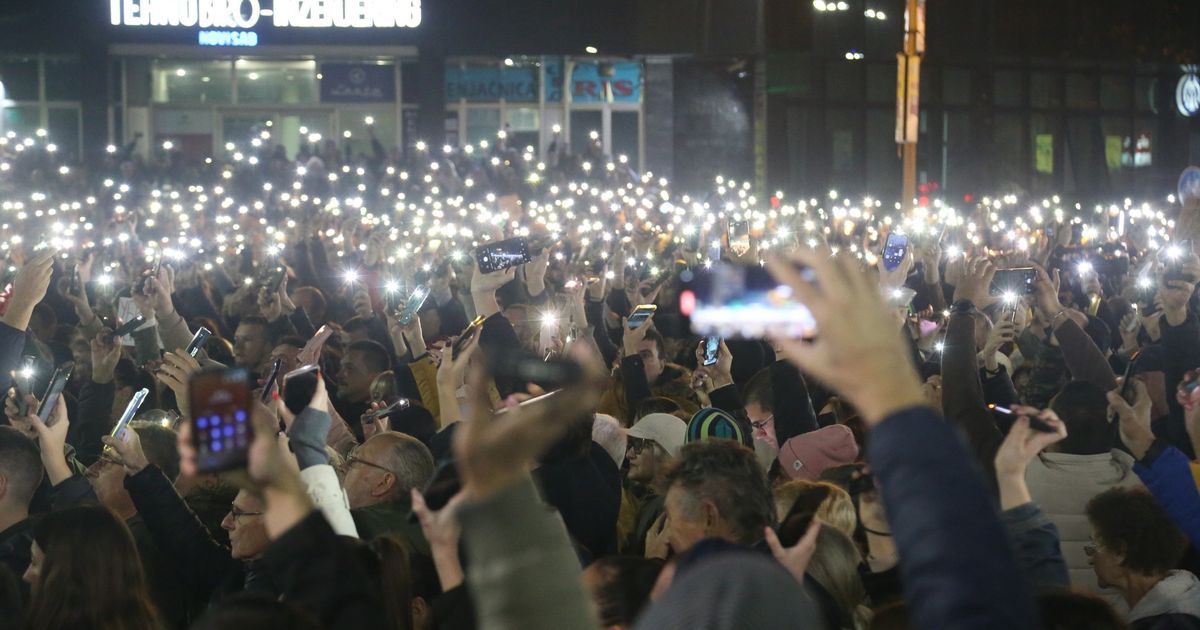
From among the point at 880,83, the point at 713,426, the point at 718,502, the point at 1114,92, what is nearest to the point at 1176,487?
the point at 718,502

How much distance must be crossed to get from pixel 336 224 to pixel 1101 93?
2750 cm

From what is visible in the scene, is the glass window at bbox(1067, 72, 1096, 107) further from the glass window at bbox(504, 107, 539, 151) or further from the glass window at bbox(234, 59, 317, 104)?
the glass window at bbox(234, 59, 317, 104)

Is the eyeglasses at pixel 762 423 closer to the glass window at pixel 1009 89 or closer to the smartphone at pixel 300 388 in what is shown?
the smartphone at pixel 300 388

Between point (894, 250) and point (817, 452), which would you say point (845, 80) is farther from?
point (817, 452)

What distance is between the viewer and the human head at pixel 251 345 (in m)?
9.28

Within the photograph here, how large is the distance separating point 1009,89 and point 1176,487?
34391 millimetres

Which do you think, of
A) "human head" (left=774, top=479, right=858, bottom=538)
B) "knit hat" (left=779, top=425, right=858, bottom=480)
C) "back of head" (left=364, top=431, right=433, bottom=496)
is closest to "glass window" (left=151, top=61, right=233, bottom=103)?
"knit hat" (left=779, top=425, right=858, bottom=480)

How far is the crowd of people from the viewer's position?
1905 millimetres

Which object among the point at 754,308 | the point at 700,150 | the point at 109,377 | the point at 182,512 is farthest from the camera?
the point at 700,150

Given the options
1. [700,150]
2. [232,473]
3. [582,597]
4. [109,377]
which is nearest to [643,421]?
[109,377]

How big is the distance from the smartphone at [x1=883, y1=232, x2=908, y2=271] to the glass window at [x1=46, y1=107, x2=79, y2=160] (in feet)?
85.6

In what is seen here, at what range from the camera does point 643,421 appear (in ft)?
21.1

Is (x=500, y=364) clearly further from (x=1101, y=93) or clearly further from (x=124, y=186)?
(x=1101, y=93)

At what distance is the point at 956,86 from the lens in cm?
3631
